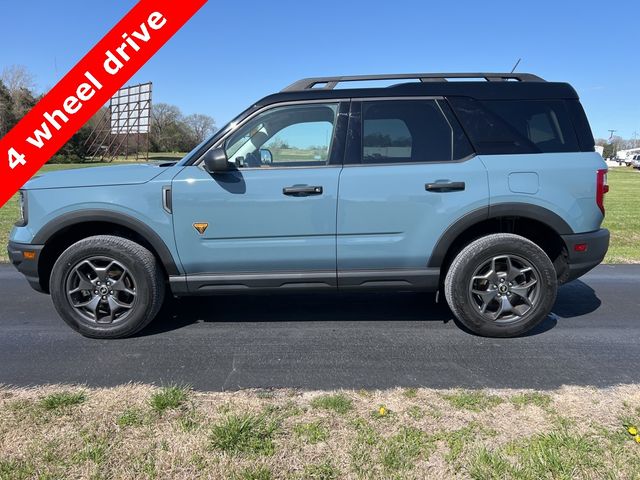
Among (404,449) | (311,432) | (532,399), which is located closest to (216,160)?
(311,432)

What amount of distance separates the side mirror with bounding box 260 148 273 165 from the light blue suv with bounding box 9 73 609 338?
0.06 feet

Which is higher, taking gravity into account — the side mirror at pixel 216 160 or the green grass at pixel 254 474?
the side mirror at pixel 216 160

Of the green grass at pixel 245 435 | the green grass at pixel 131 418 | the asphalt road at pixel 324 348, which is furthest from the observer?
the asphalt road at pixel 324 348

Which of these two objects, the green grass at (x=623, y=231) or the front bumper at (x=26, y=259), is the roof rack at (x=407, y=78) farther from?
the green grass at (x=623, y=231)

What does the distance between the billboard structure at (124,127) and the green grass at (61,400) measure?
49.3 m

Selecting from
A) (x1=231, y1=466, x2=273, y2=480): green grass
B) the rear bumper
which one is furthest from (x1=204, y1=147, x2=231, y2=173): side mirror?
Result: the rear bumper

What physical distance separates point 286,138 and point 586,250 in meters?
2.65

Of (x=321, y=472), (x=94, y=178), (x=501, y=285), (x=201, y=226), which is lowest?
(x=321, y=472)

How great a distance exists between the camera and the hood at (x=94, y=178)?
3.84m

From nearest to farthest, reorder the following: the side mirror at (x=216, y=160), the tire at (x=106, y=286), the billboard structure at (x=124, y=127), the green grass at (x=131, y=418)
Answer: the green grass at (x=131, y=418) → the side mirror at (x=216, y=160) → the tire at (x=106, y=286) → the billboard structure at (x=124, y=127)

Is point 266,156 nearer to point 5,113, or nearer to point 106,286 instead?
point 106,286

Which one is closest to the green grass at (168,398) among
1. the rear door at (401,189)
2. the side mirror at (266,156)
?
the rear door at (401,189)

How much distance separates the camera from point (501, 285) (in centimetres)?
393

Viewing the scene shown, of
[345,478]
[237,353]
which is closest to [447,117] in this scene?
[237,353]
